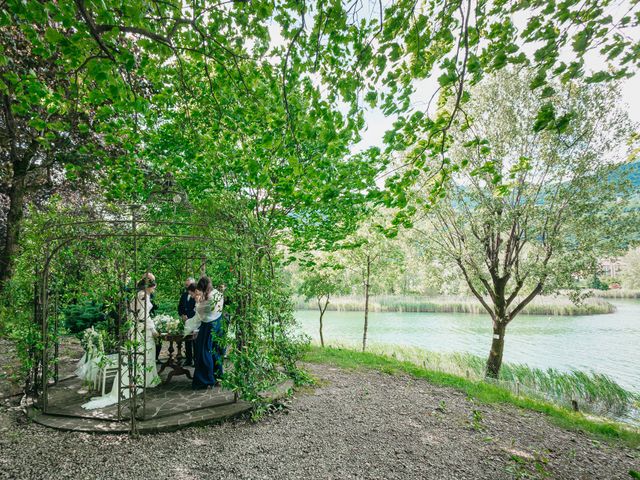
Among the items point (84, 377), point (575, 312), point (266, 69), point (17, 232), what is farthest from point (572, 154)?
point (575, 312)

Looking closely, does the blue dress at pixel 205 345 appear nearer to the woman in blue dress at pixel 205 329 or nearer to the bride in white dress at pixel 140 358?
the woman in blue dress at pixel 205 329

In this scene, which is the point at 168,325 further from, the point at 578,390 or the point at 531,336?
the point at 531,336

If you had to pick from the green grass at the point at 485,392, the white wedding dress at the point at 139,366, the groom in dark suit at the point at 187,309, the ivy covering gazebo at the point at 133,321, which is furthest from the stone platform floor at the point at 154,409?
the green grass at the point at 485,392

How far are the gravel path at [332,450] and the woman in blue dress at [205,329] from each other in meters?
1.41

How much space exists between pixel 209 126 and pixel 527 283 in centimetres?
994

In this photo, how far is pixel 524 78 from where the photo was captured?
1025 cm

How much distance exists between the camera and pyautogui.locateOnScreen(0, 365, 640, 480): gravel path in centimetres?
375

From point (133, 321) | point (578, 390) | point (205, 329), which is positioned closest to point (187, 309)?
point (205, 329)

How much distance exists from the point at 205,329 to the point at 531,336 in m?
18.3

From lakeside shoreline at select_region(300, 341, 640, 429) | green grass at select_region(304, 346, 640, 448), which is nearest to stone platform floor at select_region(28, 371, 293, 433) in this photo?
green grass at select_region(304, 346, 640, 448)

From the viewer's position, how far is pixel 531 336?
17.8 metres

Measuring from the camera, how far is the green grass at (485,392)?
19.4 feet

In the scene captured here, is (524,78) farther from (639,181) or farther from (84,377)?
(84,377)

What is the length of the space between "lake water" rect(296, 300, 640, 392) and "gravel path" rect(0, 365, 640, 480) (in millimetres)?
8214
